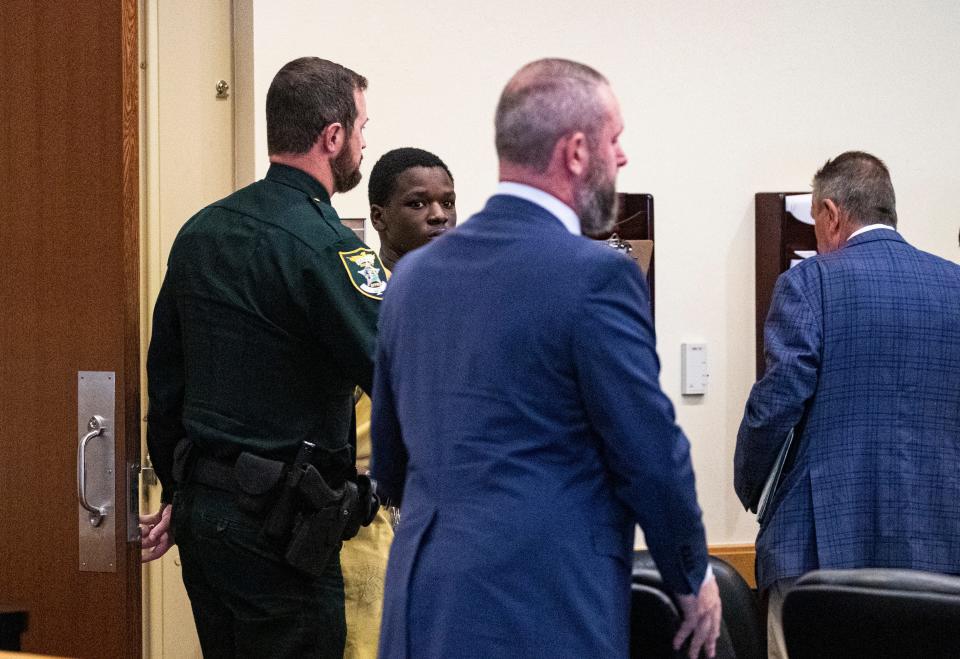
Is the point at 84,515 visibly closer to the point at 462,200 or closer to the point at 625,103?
the point at 462,200

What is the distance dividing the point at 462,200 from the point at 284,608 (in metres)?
2.01

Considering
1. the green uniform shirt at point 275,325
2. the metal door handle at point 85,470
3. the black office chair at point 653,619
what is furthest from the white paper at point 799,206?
the black office chair at point 653,619

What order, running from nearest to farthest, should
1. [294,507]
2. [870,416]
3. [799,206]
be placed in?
[294,507]
[870,416]
[799,206]

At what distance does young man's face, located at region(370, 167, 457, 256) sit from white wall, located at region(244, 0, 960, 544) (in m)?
0.99

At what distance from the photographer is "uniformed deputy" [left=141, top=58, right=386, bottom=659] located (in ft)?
7.29

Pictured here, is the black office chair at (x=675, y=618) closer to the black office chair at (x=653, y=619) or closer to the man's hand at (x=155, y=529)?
the black office chair at (x=653, y=619)

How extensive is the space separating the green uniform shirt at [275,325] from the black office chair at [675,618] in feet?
2.49

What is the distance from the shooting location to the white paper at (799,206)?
4227 mm

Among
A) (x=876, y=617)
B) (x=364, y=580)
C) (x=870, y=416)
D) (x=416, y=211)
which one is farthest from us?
(x=416, y=211)

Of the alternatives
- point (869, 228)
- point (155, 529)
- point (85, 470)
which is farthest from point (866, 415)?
point (85, 470)

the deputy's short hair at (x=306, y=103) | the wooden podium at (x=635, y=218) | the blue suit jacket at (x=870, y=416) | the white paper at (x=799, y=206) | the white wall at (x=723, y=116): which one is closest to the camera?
the deputy's short hair at (x=306, y=103)

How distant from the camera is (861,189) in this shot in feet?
9.88

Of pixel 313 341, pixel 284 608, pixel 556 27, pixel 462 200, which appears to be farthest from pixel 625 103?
pixel 284 608

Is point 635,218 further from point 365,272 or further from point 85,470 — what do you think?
point 85,470
